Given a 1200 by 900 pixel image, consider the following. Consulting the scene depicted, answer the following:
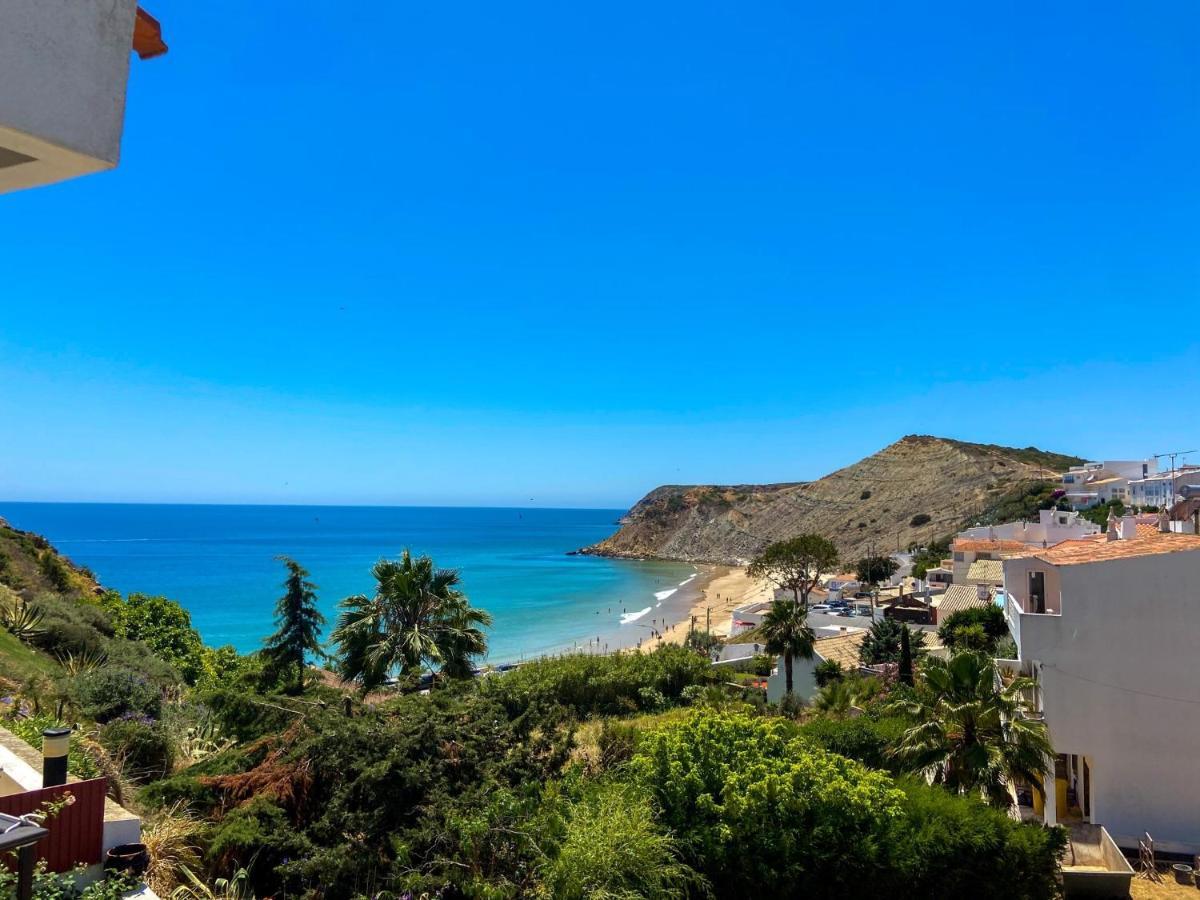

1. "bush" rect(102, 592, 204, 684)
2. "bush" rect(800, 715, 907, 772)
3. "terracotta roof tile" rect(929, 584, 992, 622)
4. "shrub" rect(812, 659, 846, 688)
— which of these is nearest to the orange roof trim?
"bush" rect(800, 715, 907, 772)

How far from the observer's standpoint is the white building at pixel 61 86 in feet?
7.50

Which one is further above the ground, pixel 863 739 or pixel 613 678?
pixel 863 739

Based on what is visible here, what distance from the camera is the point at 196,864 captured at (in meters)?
7.89

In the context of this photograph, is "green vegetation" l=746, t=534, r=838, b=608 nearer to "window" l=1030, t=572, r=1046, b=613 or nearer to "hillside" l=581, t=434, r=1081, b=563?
"window" l=1030, t=572, r=1046, b=613

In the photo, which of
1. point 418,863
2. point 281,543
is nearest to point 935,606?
point 418,863

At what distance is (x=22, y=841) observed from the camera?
4.68m

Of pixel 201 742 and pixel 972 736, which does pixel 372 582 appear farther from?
pixel 972 736

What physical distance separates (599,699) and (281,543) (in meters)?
146

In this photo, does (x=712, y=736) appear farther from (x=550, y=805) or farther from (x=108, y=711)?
(x=108, y=711)

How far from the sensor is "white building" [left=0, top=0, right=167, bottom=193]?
2285mm

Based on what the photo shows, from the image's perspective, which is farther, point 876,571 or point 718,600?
point 718,600

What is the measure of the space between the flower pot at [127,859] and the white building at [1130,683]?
15.7 m

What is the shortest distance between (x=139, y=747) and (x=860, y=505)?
4408 inches

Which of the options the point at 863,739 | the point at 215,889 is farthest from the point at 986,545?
the point at 215,889
